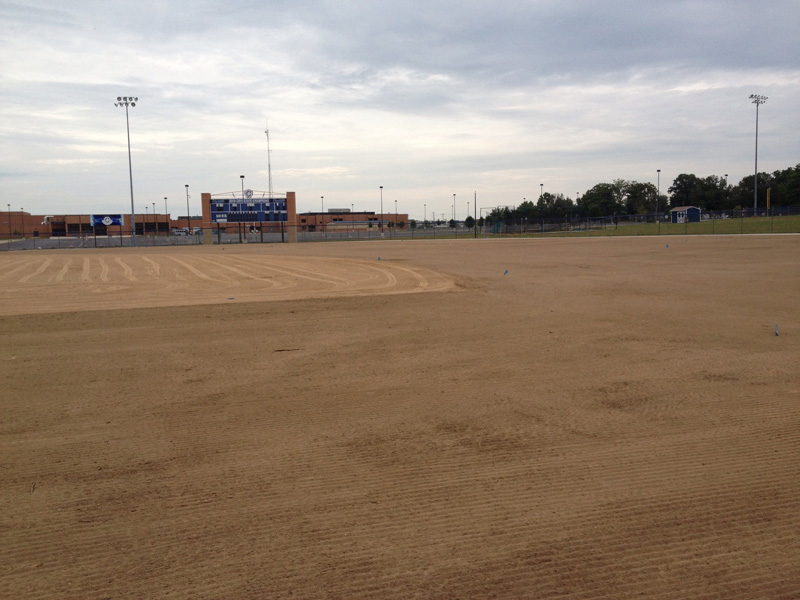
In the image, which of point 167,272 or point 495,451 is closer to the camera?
point 495,451

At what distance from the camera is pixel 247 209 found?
238 ft

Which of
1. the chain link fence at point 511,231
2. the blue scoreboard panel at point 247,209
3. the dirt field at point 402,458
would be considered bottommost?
the dirt field at point 402,458

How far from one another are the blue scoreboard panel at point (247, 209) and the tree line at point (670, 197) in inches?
1487

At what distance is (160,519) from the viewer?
14.0 feet

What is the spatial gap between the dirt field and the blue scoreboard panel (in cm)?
6198

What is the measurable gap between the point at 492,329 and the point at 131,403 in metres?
6.37

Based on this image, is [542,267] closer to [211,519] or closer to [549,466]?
[549,466]

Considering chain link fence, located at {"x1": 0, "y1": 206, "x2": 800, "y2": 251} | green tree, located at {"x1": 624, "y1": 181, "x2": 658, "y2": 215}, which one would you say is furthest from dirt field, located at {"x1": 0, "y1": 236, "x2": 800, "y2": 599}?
green tree, located at {"x1": 624, "y1": 181, "x2": 658, "y2": 215}

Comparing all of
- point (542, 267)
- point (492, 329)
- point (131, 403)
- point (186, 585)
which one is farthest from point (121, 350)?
point (542, 267)

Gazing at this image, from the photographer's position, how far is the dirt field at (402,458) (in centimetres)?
367

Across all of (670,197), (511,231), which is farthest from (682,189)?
(511,231)

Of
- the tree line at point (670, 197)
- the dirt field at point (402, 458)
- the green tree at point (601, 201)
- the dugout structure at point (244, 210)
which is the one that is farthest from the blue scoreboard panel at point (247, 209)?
the dirt field at point (402, 458)

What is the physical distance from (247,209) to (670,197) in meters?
114

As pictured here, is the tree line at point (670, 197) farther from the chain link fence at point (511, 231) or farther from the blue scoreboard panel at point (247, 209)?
the blue scoreboard panel at point (247, 209)
